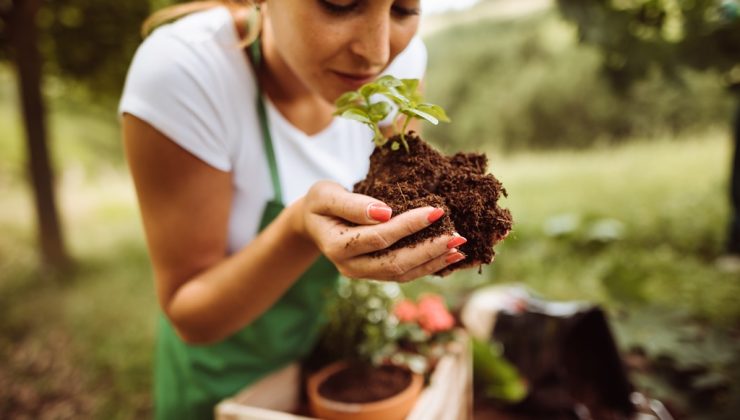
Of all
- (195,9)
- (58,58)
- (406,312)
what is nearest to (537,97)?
(406,312)

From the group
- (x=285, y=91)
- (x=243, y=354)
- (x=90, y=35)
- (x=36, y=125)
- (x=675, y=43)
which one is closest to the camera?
(x=285, y=91)

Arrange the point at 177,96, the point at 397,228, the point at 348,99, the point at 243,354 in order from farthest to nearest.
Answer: the point at 243,354 < the point at 177,96 < the point at 348,99 < the point at 397,228

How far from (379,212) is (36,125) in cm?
417

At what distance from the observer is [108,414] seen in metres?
2.90

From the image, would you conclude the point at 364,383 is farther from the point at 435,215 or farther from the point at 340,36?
the point at 340,36

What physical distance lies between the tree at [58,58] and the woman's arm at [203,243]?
3532 mm

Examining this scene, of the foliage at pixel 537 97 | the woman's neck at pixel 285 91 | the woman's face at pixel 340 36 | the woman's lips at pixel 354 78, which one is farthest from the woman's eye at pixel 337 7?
the foliage at pixel 537 97

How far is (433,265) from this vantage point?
747 mm

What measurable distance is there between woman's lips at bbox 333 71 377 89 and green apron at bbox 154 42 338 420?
0.53 metres

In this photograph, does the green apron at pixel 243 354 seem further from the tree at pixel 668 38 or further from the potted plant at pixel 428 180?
the tree at pixel 668 38

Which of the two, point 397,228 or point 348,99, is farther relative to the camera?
point 348,99

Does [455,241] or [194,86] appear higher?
[194,86]

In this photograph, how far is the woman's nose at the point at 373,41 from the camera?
2.84ft

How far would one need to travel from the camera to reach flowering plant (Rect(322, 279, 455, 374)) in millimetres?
1395
